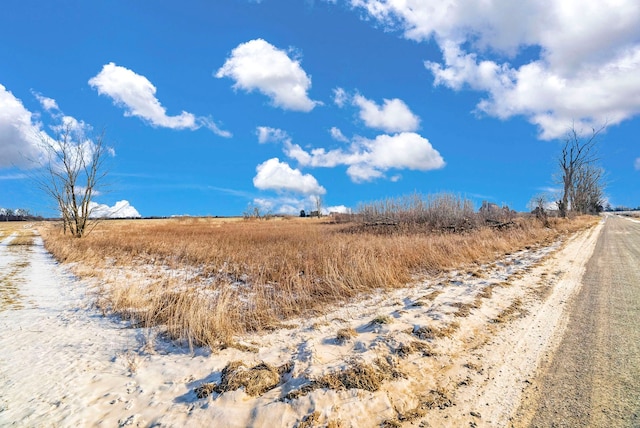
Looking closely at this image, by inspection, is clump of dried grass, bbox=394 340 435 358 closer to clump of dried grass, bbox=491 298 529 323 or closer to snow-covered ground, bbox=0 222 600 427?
snow-covered ground, bbox=0 222 600 427

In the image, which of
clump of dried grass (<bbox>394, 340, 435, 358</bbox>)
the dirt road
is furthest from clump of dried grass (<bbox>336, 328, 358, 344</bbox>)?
the dirt road

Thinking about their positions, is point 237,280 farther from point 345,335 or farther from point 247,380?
point 247,380

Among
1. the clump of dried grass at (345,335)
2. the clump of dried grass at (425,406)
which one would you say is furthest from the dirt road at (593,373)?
the clump of dried grass at (345,335)

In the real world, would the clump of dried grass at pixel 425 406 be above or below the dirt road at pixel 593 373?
below

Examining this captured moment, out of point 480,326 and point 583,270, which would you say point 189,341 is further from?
point 583,270

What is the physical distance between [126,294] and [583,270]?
11.8 metres

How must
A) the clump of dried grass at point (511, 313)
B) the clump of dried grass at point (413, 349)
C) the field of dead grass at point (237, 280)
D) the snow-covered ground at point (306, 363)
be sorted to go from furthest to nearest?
the field of dead grass at point (237, 280)
the clump of dried grass at point (511, 313)
the clump of dried grass at point (413, 349)
the snow-covered ground at point (306, 363)

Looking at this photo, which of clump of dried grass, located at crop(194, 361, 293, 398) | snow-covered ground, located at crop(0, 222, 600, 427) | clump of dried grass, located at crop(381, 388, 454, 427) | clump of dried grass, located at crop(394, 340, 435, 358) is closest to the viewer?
clump of dried grass, located at crop(381, 388, 454, 427)

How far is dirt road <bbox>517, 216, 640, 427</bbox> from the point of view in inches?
106

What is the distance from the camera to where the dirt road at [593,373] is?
2.68 metres

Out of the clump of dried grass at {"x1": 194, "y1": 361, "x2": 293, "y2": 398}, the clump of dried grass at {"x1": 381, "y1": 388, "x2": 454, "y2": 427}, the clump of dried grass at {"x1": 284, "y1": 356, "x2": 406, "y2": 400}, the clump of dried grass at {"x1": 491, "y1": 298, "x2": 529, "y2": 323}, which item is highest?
the clump of dried grass at {"x1": 491, "y1": 298, "x2": 529, "y2": 323}

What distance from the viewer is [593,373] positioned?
3.34 metres

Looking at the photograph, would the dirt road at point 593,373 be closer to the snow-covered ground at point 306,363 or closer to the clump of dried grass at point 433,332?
the snow-covered ground at point 306,363

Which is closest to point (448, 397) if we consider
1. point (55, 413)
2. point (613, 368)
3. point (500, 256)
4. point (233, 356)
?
point (613, 368)
